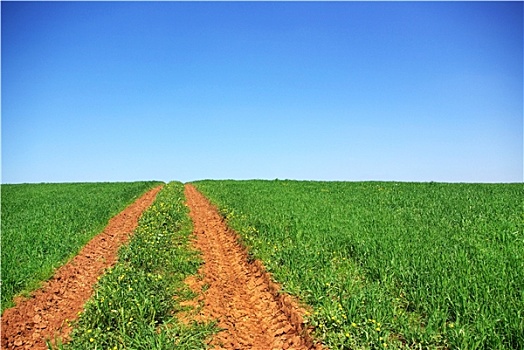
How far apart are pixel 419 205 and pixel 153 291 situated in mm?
15094

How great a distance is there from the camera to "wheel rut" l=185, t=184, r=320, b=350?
6020mm

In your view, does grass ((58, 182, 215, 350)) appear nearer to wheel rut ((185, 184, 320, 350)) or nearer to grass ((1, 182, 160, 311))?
wheel rut ((185, 184, 320, 350))

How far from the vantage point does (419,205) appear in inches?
733

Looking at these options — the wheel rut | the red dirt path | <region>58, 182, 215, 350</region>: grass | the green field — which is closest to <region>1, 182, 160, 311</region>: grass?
the red dirt path

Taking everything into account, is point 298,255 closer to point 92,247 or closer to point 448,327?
point 448,327

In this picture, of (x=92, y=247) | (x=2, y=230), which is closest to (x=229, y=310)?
(x=92, y=247)

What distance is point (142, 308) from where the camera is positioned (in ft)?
21.2

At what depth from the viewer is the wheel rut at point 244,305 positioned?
6020mm

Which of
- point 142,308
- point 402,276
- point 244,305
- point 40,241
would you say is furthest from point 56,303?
point 402,276

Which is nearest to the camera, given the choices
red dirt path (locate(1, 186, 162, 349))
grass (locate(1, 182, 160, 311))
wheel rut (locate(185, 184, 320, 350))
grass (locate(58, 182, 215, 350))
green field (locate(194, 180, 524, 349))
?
green field (locate(194, 180, 524, 349))

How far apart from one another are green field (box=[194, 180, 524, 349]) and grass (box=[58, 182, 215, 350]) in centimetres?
203

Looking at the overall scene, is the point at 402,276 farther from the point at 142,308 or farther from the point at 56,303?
the point at 56,303

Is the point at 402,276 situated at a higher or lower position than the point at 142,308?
higher

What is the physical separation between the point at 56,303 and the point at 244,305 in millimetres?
4487
